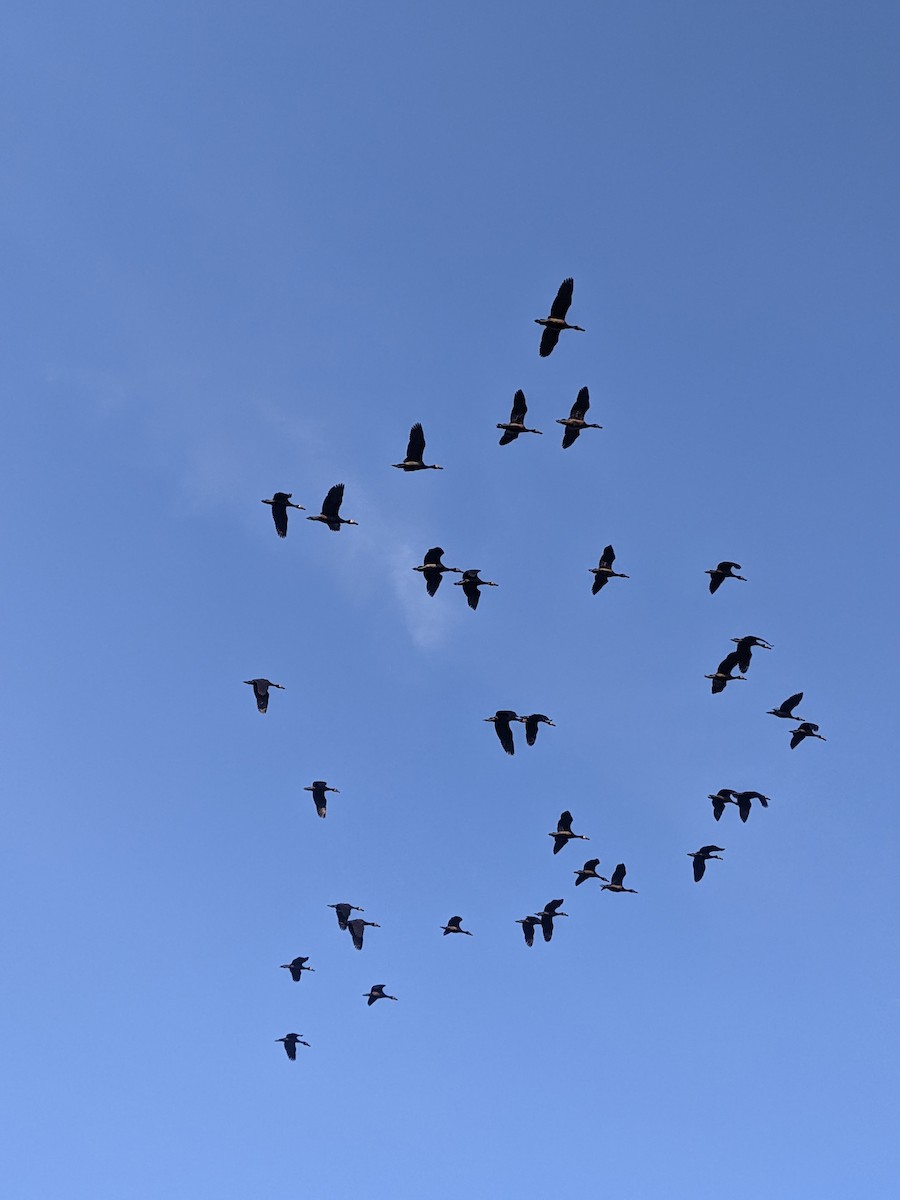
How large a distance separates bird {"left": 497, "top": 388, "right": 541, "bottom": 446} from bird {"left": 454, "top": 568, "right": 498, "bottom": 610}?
6.57 meters

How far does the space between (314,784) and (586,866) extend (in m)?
15.5

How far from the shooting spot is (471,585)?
2501 inches

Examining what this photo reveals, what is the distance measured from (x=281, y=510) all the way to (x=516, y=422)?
11.4 metres

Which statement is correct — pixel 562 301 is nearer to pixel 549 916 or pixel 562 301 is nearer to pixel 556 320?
pixel 556 320

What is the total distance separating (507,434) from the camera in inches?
2395

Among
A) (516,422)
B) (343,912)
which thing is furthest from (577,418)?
(343,912)

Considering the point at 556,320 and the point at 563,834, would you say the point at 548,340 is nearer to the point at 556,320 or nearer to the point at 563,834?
the point at 556,320

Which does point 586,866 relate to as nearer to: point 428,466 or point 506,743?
point 506,743

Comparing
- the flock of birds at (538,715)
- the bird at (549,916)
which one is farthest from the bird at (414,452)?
the bird at (549,916)

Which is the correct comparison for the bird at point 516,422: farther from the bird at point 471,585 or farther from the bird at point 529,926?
the bird at point 529,926

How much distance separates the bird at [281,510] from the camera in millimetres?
60812

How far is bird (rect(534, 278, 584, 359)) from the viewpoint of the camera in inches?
2251

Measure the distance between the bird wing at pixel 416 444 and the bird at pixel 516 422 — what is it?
3693mm

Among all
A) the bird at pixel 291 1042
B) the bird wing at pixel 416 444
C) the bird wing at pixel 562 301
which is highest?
the bird wing at pixel 562 301
